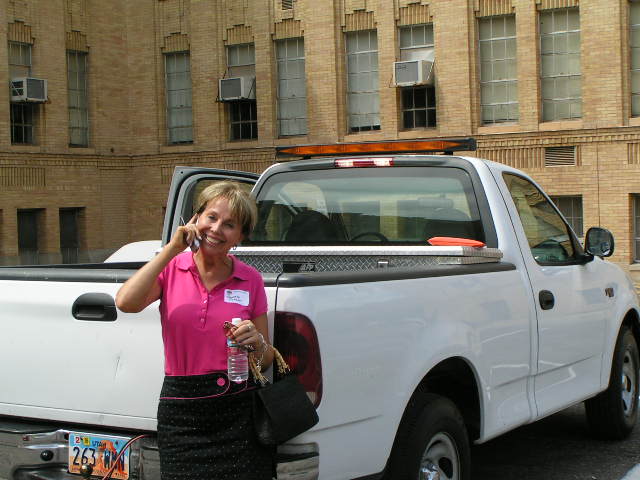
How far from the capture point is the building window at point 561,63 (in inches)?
866

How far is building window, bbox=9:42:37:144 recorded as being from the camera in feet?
83.5

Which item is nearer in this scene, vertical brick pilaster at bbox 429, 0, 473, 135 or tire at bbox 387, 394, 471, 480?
tire at bbox 387, 394, 471, 480

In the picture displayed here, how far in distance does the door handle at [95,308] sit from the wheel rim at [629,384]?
14.3ft

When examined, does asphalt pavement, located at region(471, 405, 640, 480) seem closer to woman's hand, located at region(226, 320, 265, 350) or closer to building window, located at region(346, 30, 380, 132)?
woman's hand, located at region(226, 320, 265, 350)

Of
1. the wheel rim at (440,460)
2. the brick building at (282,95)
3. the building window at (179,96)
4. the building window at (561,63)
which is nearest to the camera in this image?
the wheel rim at (440,460)

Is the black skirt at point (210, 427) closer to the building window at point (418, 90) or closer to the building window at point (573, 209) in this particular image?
the building window at point (573, 209)

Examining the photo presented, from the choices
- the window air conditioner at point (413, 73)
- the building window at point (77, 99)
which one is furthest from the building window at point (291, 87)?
the building window at point (77, 99)

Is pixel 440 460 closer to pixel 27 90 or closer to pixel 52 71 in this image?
pixel 27 90

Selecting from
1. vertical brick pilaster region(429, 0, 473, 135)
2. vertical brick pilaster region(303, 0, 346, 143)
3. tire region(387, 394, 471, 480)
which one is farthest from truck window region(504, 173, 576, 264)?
vertical brick pilaster region(303, 0, 346, 143)

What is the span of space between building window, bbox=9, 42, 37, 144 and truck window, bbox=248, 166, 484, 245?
2065cm

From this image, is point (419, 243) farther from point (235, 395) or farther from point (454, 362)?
point (235, 395)

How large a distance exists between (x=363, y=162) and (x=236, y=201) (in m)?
2.63

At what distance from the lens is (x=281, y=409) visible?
12.0 feet

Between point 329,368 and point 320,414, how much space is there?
0.58 feet
